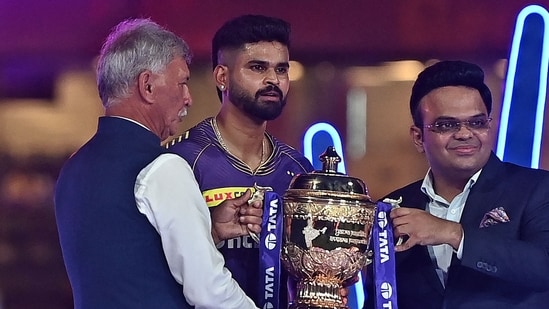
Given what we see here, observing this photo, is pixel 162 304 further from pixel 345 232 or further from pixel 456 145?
pixel 456 145

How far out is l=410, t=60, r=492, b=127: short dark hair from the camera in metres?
2.35

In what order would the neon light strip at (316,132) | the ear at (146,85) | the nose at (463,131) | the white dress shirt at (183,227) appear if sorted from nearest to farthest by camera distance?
the white dress shirt at (183,227)
the ear at (146,85)
the nose at (463,131)
the neon light strip at (316,132)

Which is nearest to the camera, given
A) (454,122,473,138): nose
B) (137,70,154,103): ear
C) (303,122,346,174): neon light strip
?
(137,70,154,103): ear

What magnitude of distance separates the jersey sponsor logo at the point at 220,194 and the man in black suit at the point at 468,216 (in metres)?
0.41

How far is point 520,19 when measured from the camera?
3.37 metres

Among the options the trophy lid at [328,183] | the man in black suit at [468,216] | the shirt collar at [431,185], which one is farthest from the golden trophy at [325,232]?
the shirt collar at [431,185]

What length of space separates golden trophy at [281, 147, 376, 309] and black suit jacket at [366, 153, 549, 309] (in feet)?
0.86

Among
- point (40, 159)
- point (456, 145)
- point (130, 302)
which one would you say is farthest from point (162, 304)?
point (40, 159)

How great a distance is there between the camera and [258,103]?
2.38m

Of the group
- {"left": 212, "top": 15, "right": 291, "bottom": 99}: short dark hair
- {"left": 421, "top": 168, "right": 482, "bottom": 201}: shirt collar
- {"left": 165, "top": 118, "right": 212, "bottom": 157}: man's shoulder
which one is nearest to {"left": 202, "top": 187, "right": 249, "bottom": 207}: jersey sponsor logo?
{"left": 165, "top": 118, "right": 212, "bottom": 157}: man's shoulder

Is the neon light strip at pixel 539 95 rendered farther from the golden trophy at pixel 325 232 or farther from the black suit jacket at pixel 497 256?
the golden trophy at pixel 325 232

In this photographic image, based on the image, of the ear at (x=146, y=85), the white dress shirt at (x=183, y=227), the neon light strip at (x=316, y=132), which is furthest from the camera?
the neon light strip at (x=316, y=132)

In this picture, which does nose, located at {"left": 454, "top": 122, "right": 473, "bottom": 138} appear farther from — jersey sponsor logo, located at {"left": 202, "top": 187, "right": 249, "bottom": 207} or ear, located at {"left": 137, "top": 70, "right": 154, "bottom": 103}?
ear, located at {"left": 137, "top": 70, "right": 154, "bottom": 103}

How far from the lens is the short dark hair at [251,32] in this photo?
7.89ft
